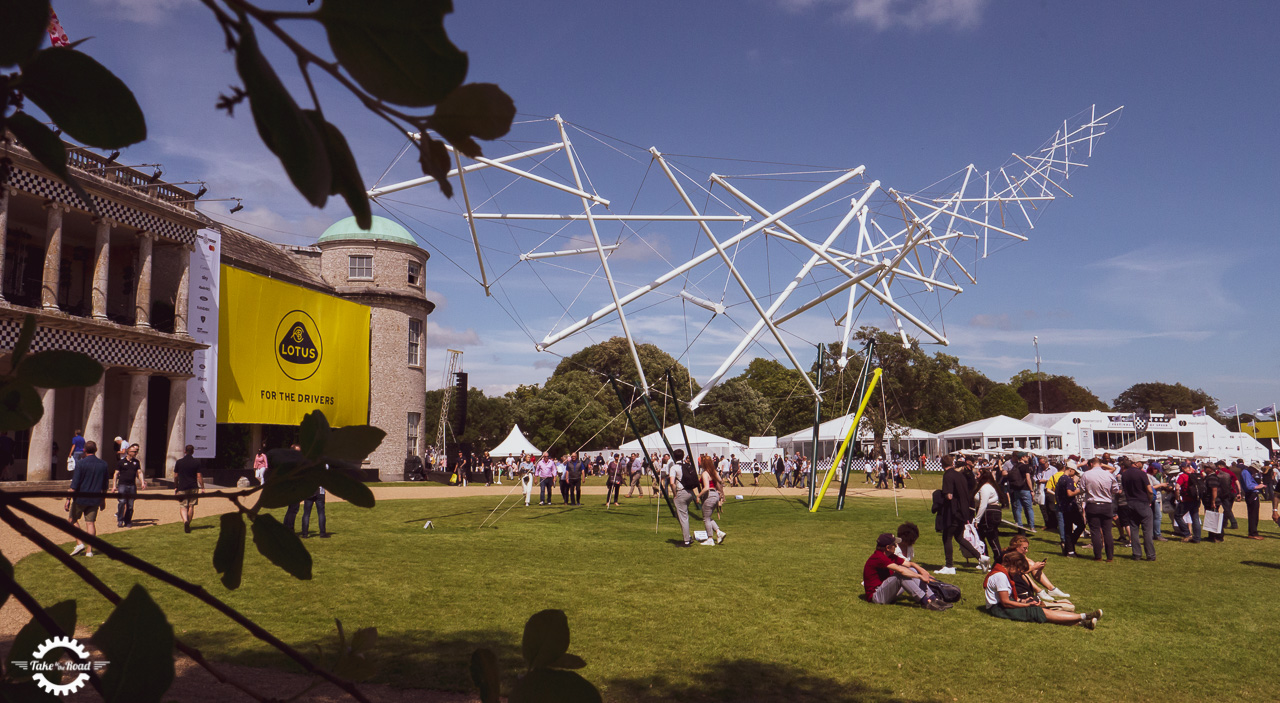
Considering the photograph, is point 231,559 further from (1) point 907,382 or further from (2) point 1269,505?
(1) point 907,382

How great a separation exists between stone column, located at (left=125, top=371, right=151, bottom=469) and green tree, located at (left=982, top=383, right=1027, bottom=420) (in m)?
70.9

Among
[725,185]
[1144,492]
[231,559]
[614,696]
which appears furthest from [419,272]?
[231,559]

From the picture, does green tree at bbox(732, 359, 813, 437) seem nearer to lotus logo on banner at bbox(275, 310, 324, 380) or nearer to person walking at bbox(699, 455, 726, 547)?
lotus logo on banner at bbox(275, 310, 324, 380)

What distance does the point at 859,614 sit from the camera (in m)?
8.77

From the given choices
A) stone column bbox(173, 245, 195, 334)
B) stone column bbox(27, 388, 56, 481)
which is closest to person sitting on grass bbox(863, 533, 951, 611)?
stone column bbox(27, 388, 56, 481)

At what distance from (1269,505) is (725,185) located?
70.1ft

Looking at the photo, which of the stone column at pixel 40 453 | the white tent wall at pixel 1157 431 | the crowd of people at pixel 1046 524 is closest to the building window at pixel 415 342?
the stone column at pixel 40 453

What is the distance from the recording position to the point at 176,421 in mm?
24859

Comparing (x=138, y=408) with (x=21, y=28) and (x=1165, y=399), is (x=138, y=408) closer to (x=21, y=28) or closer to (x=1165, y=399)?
(x=21, y=28)

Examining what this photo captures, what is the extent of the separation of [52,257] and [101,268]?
4.90ft

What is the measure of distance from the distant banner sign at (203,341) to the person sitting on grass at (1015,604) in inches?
946

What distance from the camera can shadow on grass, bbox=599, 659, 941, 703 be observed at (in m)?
5.78

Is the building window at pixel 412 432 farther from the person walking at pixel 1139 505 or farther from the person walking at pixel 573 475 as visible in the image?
the person walking at pixel 1139 505

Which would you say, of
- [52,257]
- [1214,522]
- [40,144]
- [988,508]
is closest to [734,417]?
[1214,522]
